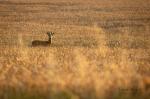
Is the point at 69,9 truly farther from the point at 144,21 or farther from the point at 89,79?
the point at 89,79

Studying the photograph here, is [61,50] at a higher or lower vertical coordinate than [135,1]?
lower

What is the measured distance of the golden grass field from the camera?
6789mm

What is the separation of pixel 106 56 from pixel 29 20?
1840cm

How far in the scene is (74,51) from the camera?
1462cm

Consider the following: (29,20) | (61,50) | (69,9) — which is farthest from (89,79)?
(69,9)

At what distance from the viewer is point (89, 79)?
7062mm

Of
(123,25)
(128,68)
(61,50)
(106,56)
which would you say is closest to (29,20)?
(123,25)

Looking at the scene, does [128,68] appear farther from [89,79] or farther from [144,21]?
[144,21]

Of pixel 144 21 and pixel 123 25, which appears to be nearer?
pixel 123 25

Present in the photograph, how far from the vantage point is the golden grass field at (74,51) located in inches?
267

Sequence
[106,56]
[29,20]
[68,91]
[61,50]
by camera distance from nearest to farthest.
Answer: [68,91] → [106,56] → [61,50] → [29,20]

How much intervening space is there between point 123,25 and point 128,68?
19.1 meters

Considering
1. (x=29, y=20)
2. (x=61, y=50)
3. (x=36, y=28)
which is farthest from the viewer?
(x=29, y=20)

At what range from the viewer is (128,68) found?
7965mm
